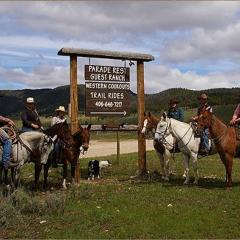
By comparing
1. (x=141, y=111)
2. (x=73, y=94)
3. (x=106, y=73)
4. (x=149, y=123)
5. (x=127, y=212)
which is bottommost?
(x=127, y=212)

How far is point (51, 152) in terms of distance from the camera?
1438 cm

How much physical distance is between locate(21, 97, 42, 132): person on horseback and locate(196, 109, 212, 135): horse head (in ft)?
16.1

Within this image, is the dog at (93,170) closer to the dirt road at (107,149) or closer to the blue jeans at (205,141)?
the blue jeans at (205,141)

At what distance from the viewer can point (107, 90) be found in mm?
16406

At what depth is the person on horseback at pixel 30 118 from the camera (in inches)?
564

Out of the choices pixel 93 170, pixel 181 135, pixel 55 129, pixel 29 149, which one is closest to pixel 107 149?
pixel 93 170

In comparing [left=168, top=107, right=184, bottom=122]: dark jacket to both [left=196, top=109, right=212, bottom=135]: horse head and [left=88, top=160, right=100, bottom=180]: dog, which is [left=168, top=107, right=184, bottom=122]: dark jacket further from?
[left=88, top=160, right=100, bottom=180]: dog

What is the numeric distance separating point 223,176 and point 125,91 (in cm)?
473

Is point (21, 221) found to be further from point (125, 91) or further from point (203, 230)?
point (125, 91)

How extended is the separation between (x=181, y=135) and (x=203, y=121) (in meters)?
1.29

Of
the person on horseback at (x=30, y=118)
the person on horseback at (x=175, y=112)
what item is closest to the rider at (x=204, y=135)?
the person on horseback at (x=175, y=112)

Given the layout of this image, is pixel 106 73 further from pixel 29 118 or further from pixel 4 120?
pixel 4 120

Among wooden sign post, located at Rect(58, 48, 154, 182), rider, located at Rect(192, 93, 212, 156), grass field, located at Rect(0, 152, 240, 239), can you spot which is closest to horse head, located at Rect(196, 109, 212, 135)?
rider, located at Rect(192, 93, 212, 156)

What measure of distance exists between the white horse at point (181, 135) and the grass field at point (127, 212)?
1.06m
